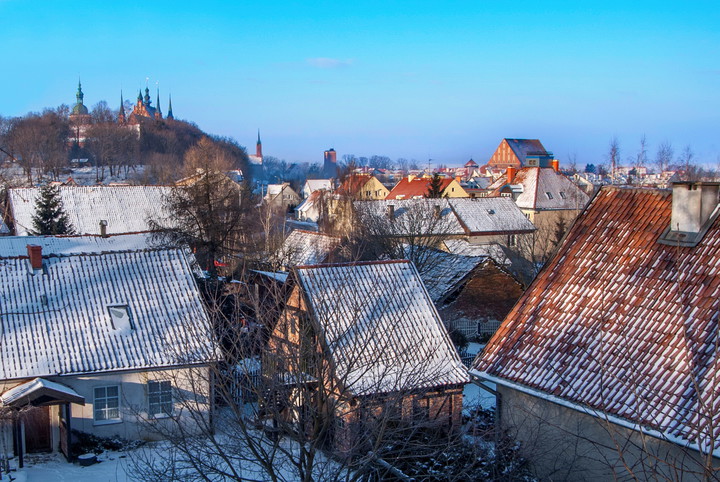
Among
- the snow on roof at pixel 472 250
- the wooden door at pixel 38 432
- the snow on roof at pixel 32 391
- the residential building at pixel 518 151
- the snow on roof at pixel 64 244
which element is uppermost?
the residential building at pixel 518 151

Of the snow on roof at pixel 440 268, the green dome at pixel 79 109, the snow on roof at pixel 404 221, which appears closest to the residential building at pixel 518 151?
the snow on roof at pixel 404 221

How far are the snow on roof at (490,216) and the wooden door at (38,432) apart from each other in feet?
96.2

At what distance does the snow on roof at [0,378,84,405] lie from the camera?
1400 centimetres

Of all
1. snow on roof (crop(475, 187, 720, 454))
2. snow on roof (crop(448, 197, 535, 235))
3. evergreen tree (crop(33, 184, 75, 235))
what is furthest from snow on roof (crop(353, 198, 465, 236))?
evergreen tree (crop(33, 184, 75, 235))

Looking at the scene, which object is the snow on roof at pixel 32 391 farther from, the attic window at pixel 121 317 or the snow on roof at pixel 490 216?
the snow on roof at pixel 490 216

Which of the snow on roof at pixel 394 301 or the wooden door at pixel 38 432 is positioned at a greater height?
the snow on roof at pixel 394 301

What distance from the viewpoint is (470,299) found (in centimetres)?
2433

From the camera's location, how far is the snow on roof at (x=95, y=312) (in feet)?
49.6

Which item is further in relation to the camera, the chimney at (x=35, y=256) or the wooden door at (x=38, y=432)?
the chimney at (x=35, y=256)

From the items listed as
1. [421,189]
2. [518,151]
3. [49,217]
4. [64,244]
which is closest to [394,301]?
[64,244]

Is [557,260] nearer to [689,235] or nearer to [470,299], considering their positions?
[689,235]

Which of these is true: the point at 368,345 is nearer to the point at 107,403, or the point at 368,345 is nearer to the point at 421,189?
the point at 107,403

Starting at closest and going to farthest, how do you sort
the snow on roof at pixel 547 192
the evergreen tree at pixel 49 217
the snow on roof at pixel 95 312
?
1. the snow on roof at pixel 95 312
2. the evergreen tree at pixel 49 217
3. the snow on roof at pixel 547 192

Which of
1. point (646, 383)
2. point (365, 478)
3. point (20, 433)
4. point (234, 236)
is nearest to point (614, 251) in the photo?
point (646, 383)
